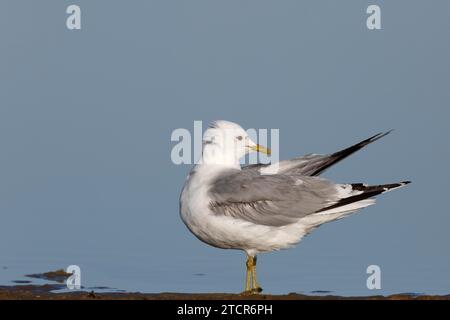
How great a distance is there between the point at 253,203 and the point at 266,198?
17cm

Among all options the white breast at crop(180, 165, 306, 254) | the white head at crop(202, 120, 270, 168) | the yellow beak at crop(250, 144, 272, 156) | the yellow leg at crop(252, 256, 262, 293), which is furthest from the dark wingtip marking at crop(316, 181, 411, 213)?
the white head at crop(202, 120, 270, 168)

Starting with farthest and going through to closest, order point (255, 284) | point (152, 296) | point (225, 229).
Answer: point (255, 284) < point (225, 229) < point (152, 296)

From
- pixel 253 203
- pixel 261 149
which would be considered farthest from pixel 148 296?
pixel 261 149

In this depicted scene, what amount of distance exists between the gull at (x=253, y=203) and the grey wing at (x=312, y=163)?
0.26m

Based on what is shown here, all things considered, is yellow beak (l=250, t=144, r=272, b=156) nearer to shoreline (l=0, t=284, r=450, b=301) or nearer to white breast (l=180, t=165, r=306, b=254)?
white breast (l=180, t=165, r=306, b=254)

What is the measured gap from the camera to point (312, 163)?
13133 millimetres

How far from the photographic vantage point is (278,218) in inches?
481

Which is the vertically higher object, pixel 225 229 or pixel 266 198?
pixel 266 198

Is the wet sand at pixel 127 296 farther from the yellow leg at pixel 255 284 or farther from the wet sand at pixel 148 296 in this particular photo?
the yellow leg at pixel 255 284

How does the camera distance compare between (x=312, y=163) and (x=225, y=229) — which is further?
(x=312, y=163)

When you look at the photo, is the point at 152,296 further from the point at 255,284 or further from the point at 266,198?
the point at 266,198

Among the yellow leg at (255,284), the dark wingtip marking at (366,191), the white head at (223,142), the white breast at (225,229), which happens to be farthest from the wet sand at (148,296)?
the white head at (223,142)
